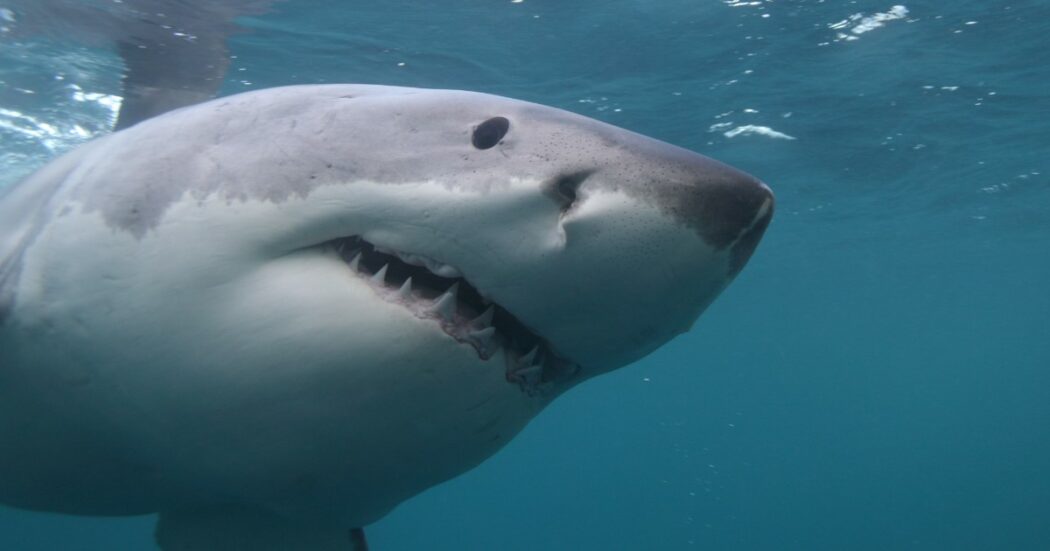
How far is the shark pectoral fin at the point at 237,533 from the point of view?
129 inches

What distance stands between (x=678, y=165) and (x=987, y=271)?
47.4 m

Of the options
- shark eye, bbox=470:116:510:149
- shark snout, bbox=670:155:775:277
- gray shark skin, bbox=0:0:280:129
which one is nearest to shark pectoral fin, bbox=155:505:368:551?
shark eye, bbox=470:116:510:149

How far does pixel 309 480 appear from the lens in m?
2.63

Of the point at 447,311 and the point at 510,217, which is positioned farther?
the point at 447,311

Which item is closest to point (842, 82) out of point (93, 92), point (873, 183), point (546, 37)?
point (546, 37)

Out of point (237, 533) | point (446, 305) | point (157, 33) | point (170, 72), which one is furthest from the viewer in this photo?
point (170, 72)

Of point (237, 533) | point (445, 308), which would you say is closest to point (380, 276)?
point (445, 308)

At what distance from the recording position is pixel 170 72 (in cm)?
1373

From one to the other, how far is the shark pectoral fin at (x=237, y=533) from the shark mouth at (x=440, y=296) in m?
1.59

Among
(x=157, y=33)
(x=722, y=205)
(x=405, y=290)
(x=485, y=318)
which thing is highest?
(x=722, y=205)

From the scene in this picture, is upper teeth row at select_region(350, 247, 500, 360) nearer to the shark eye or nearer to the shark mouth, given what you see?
the shark mouth

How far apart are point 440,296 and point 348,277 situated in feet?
0.90

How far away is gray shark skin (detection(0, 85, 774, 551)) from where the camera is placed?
78.0 inches

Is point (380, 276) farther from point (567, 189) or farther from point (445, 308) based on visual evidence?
point (567, 189)
